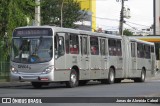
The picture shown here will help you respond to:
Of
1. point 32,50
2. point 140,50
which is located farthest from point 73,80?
point 140,50

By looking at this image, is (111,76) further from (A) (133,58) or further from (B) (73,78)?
(B) (73,78)

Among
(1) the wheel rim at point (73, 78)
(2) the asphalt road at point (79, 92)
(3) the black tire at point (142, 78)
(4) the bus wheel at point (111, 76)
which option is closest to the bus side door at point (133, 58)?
(3) the black tire at point (142, 78)

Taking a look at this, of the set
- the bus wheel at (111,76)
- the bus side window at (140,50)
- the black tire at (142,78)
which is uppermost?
the bus side window at (140,50)

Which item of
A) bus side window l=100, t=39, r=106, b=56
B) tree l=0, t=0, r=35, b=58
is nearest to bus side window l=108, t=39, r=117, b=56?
bus side window l=100, t=39, r=106, b=56

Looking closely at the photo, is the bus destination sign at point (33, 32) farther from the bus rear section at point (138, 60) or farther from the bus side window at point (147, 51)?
the bus side window at point (147, 51)

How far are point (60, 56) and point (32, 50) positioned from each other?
1448mm

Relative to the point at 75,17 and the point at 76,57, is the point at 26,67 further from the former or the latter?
the point at 75,17

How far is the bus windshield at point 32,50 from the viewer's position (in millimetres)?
25688

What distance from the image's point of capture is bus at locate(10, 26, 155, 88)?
2567cm

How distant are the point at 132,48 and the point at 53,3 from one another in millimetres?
28713

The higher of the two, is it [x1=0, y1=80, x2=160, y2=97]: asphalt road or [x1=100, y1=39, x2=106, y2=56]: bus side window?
[x1=100, y1=39, x2=106, y2=56]: bus side window

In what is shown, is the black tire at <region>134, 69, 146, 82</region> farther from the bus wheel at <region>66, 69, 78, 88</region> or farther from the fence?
the bus wheel at <region>66, 69, 78, 88</region>

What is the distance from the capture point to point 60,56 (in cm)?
2606

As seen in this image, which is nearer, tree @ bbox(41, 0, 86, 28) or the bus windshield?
the bus windshield
